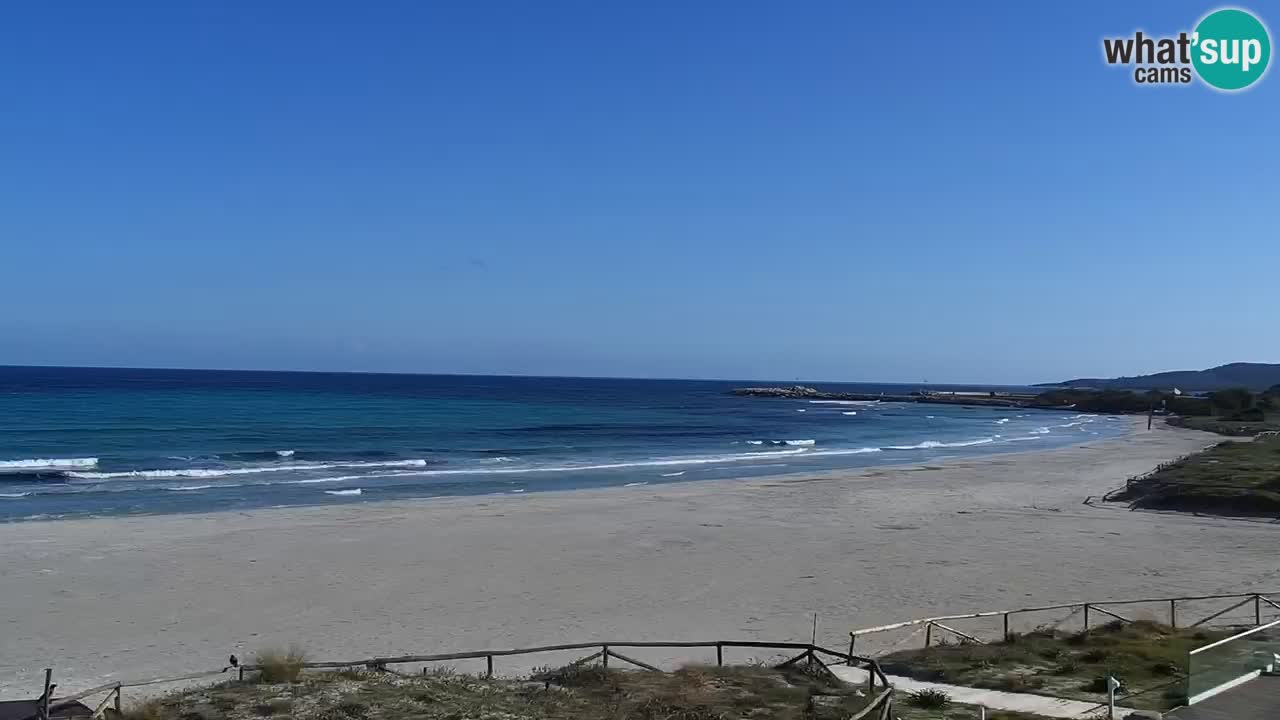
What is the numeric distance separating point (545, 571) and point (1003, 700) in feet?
43.5

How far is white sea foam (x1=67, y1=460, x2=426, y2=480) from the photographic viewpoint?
39844 millimetres

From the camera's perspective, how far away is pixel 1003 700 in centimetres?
1147

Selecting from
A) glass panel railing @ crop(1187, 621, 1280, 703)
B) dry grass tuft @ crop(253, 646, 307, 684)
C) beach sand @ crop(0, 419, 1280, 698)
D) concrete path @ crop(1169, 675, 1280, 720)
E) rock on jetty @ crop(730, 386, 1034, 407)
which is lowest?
beach sand @ crop(0, 419, 1280, 698)

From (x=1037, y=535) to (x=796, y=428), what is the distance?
187 feet

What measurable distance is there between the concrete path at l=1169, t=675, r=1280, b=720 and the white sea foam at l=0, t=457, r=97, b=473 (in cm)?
4414

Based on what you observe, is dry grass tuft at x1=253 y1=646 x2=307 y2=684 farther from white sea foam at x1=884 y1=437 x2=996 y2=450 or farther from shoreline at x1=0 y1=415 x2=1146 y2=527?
white sea foam at x1=884 y1=437 x2=996 y2=450

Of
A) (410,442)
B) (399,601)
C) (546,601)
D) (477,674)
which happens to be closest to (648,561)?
(546,601)

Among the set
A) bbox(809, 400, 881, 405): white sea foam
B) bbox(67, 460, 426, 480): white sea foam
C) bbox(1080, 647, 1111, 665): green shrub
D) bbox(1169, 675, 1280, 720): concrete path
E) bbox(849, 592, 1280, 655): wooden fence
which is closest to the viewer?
bbox(1169, 675, 1280, 720): concrete path

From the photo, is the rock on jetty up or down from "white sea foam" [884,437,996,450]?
up

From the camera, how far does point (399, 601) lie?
19.8m

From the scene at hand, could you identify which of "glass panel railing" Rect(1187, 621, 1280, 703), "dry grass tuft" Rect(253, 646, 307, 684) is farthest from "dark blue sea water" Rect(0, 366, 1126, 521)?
"glass panel railing" Rect(1187, 621, 1280, 703)

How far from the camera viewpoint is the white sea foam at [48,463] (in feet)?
137

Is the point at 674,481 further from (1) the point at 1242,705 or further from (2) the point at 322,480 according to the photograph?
(1) the point at 1242,705

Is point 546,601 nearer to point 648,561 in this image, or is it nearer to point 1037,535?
point 648,561
